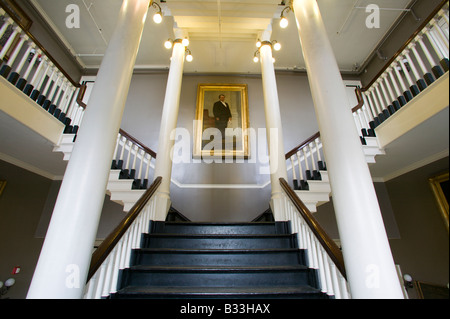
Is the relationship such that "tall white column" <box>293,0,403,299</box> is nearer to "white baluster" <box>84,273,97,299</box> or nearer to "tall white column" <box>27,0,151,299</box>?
"tall white column" <box>27,0,151,299</box>

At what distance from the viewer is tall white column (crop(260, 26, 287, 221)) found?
269 centimetres

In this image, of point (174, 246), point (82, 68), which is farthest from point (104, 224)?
point (82, 68)

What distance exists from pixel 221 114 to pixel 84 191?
13.4 ft

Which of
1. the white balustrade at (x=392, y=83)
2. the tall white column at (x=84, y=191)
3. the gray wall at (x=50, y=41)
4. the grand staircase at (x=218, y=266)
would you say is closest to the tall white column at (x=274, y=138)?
the grand staircase at (x=218, y=266)

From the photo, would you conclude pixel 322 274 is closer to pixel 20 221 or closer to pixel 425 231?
pixel 425 231

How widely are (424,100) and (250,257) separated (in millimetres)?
1912

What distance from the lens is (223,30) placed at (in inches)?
156

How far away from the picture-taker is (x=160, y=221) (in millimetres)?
2516

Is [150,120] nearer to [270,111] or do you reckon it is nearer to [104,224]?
[104,224]

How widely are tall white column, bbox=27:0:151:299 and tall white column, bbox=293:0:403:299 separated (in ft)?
4.21

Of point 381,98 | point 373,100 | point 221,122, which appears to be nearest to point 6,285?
point 221,122

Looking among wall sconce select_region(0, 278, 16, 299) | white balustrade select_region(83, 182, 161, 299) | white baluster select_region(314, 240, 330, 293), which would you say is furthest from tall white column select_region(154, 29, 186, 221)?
wall sconce select_region(0, 278, 16, 299)

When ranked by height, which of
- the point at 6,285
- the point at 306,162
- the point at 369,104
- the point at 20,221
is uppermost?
the point at 369,104

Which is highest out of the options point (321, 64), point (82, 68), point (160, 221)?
point (82, 68)
